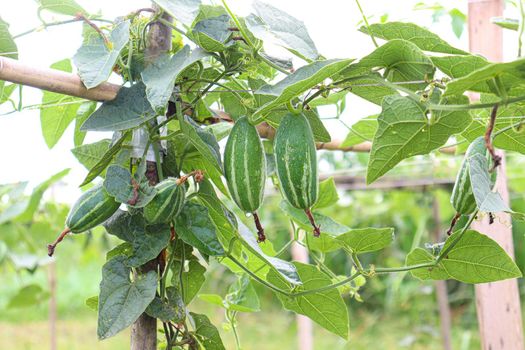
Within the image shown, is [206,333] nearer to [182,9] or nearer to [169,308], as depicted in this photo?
[169,308]

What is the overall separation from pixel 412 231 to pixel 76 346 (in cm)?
153

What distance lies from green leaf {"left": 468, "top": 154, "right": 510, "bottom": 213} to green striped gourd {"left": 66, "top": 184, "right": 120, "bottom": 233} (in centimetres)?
28

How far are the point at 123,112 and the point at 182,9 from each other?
10 centimetres

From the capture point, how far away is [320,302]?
67cm

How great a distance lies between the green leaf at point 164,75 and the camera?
1.52 ft

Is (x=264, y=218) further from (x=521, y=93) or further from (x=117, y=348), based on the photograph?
(x=521, y=93)

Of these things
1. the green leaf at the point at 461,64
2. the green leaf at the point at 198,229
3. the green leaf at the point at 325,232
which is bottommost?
the green leaf at the point at 325,232

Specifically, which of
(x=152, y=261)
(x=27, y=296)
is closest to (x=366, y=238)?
(x=152, y=261)

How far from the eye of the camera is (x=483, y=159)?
1.63 feet

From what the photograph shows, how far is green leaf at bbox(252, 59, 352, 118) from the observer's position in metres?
0.44

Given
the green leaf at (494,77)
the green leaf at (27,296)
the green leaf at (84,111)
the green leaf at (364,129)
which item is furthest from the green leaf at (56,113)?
the green leaf at (27,296)

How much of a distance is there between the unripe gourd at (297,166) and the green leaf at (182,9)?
104 mm

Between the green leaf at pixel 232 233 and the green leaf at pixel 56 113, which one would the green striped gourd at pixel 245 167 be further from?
the green leaf at pixel 56 113

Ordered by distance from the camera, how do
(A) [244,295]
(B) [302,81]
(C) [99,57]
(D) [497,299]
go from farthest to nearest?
(D) [497,299] < (A) [244,295] < (C) [99,57] < (B) [302,81]
